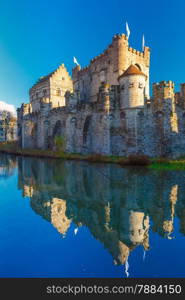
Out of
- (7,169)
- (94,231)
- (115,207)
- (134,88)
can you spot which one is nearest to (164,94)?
(134,88)

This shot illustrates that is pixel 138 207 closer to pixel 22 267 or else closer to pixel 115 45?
pixel 22 267

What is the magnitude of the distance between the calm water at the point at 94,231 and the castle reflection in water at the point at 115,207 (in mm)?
22

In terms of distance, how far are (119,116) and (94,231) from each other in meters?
19.4

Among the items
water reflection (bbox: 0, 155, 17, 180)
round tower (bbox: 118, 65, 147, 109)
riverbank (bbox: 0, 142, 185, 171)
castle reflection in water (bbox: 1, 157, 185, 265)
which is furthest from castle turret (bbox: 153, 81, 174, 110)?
water reflection (bbox: 0, 155, 17, 180)

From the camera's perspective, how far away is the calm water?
4.31 meters

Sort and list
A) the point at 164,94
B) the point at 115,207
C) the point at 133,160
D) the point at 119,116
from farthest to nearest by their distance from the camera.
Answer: the point at 119,116
the point at 164,94
the point at 133,160
the point at 115,207

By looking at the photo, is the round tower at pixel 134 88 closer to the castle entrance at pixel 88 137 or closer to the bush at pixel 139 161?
the castle entrance at pixel 88 137

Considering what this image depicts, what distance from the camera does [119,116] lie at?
2378cm

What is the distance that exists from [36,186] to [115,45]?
90.7 ft

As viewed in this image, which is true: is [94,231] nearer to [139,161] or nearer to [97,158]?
[139,161]

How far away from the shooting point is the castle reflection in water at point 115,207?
5.84 meters

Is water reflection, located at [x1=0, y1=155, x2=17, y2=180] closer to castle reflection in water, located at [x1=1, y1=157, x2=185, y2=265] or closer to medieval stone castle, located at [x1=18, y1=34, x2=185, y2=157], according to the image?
castle reflection in water, located at [x1=1, y1=157, x2=185, y2=265]

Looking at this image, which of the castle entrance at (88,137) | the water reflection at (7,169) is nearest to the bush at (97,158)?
the castle entrance at (88,137)

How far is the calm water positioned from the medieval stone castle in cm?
1168
